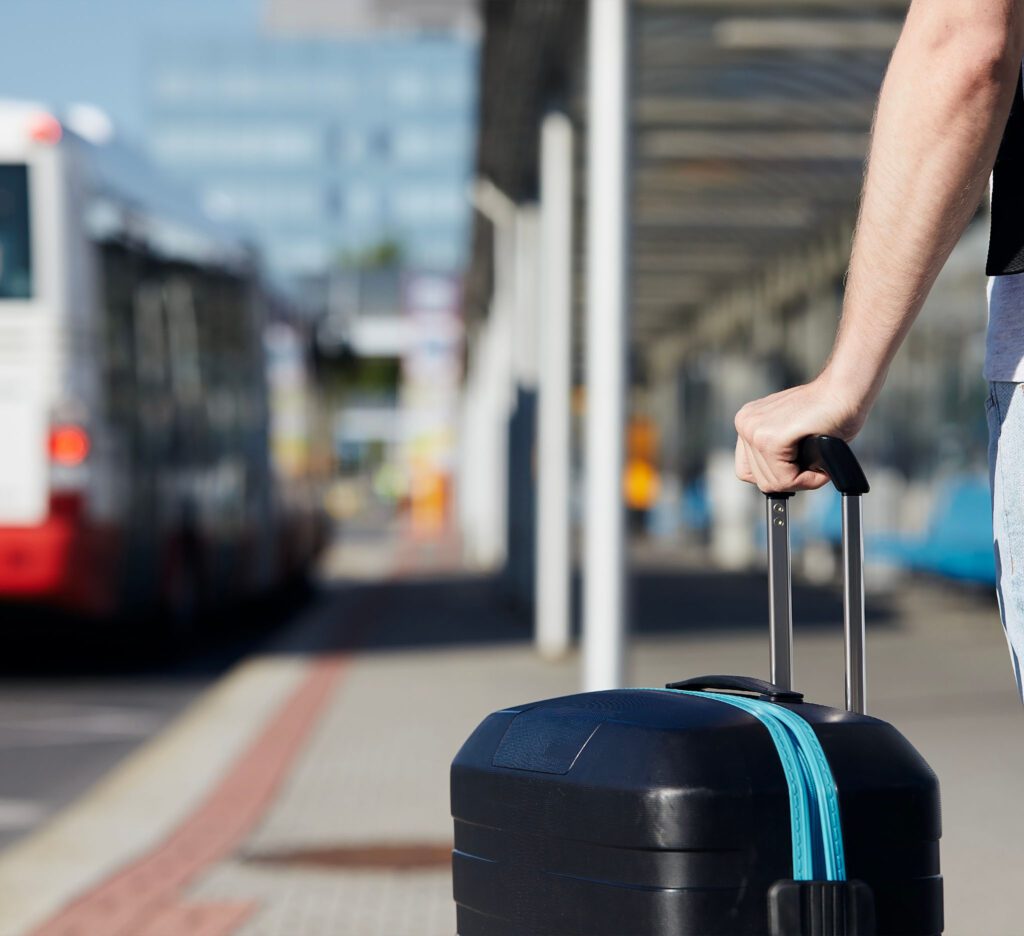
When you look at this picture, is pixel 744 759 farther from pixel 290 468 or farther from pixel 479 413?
pixel 479 413

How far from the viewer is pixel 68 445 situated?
38.0 ft

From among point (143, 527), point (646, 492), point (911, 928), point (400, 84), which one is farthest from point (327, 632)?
point (400, 84)

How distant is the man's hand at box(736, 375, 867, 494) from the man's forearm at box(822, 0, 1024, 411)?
0.11 m

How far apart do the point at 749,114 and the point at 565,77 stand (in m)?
1.75

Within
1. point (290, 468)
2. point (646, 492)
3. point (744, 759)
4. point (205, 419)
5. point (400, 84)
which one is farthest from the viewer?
point (400, 84)

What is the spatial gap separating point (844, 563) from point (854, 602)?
0.05 m

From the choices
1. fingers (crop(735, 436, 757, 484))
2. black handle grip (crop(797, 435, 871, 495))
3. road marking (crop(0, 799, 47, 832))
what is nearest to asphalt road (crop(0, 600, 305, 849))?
road marking (crop(0, 799, 47, 832))

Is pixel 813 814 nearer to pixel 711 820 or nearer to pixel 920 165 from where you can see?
pixel 711 820

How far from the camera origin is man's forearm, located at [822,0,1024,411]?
1.95 m

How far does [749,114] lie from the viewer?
1432 cm

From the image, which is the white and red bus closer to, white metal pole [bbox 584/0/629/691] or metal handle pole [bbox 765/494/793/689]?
white metal pole [bbox 584/0/629/691]

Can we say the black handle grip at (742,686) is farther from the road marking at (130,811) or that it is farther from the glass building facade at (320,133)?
Result: the glass building facade at (320,133)

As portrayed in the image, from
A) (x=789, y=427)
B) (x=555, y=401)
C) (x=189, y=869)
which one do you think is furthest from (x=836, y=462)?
(x=555, y=401)

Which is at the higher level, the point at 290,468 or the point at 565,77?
the point at 565,77
